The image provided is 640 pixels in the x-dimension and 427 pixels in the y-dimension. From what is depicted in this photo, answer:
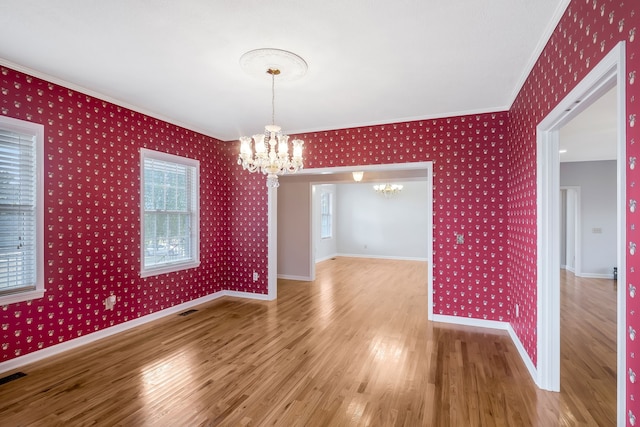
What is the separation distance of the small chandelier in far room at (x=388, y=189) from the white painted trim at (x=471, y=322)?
19.6 ft

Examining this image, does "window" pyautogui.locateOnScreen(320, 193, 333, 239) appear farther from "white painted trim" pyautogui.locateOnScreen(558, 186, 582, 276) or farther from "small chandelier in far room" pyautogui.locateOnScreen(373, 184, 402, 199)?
"white painted trim" pyautogui.locateOnScreen(558, 186, 582, 276)

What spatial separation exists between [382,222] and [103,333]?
27.5 ft

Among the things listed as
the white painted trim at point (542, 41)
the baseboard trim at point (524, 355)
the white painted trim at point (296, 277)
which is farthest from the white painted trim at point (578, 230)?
the white painted trim at point (296, 277)

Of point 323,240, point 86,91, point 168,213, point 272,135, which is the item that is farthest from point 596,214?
point 86,91

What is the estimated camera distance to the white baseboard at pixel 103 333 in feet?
9.49

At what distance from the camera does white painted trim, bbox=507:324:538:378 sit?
2.73 meters

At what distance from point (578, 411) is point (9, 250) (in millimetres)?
4992

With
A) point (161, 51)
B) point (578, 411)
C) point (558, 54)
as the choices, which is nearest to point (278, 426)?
point (578, 411)

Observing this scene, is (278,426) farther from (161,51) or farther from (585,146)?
(585,146)

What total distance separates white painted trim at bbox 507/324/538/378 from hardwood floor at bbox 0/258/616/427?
0.07 metres

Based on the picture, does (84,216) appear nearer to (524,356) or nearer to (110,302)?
(110,302)

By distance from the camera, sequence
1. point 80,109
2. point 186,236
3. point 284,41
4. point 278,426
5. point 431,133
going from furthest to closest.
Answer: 1. point 186,236
2. point 431,133
3. point 80,109
4. point 284,41
5. point 278,426

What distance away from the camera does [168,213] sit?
14.9 ft

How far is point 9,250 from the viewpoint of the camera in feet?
9.40
